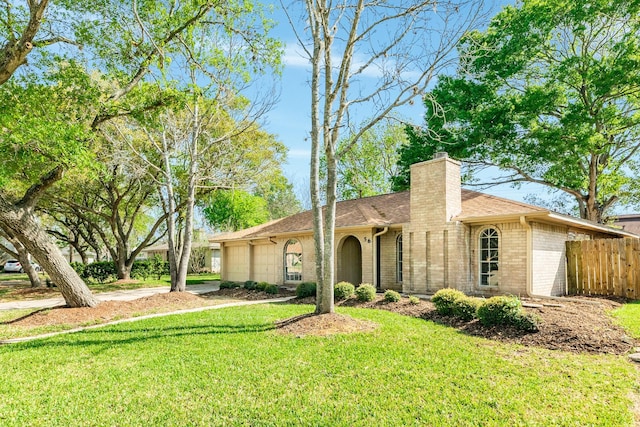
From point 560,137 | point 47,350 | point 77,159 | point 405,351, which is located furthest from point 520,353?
point 560,137

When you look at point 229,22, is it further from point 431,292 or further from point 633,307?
point 633,307

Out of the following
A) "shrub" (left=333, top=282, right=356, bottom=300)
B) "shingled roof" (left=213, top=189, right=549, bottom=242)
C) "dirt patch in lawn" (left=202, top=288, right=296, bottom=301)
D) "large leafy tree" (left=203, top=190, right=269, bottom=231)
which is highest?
"large leafy tree" (left=203, top=190, right=269, bottom=231)

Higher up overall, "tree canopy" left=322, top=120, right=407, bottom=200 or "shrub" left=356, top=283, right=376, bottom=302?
"tree canopy" left=322, top=120, right=407, bottom=200

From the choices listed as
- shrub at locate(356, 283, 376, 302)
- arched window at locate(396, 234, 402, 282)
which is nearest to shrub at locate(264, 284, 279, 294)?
shrub at locate(356, 283, 376, 302)

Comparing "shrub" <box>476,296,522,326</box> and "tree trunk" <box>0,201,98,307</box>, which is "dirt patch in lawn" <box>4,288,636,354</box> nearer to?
"shrub" <box>476,296,522,326</box>

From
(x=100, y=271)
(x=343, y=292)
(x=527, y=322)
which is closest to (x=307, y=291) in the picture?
(x=343, y=292)

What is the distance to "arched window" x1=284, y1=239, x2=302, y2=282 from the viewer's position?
16.7 metres

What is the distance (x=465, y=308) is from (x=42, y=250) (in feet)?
32.8

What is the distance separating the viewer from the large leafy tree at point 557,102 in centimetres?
1572

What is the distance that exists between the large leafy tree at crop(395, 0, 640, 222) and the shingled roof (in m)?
3.20

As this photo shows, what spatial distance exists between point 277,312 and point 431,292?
5160mm

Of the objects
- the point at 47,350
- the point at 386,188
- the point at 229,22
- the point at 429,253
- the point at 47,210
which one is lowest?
the point at 47,350

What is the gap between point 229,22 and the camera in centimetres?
1073

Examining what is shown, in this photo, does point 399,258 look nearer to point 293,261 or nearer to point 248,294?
point 293,261
